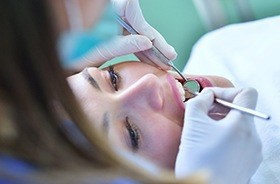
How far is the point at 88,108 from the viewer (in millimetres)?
1159

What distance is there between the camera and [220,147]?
107 cm

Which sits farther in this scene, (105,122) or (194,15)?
(194,15)

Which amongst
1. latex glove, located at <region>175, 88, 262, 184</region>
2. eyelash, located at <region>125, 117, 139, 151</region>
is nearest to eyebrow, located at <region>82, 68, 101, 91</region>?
eyelash, located at <region>125, 117, 139, 151</region>

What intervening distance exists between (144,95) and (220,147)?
0.24m

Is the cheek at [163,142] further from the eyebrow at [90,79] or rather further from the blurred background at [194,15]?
the blurred background at [194,15]

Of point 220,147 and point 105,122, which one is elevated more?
point 105,122

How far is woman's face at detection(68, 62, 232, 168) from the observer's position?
3.78 ft

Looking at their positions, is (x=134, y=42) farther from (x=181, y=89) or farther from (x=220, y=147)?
(x=220, y=147)

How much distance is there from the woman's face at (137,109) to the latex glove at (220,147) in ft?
0.23

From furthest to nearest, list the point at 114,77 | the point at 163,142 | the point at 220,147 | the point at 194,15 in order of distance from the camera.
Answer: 1. the point at 194,15
2. the point at 114,77
3. the point at 163,142
4. the point at 220,147

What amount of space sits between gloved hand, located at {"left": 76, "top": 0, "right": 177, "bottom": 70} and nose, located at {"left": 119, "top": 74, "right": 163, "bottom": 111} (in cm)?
16

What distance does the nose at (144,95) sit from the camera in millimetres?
1200

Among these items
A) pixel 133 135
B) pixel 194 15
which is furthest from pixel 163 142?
pixel 194 15

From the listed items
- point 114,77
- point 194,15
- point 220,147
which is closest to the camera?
point 220,147
